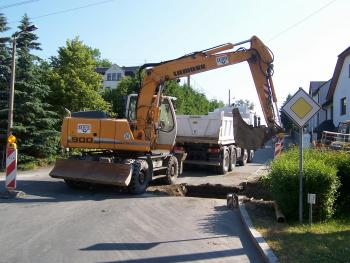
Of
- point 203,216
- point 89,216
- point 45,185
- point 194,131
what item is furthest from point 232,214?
point 194,131

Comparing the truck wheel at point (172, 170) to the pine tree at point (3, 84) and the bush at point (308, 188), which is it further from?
the pine tree at point (3, 84)

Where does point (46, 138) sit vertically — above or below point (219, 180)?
above

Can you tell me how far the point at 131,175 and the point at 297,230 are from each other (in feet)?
19.4

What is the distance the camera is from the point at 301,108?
10.4 meters

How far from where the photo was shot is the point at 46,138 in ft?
74.0

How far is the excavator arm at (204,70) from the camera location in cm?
1589

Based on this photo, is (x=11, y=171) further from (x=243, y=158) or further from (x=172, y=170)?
(x=243, y=158)

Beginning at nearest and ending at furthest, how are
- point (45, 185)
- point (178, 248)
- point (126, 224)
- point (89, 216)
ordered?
point (178, 248) < point (126, 224) < point (89, 216) < point (45, 185)

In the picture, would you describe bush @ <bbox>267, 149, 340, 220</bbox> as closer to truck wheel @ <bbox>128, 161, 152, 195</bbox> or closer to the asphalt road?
the asphalt road

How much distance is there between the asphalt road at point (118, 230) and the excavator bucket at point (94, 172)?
17.6 inches

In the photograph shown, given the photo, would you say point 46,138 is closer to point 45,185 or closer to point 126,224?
point 45,185

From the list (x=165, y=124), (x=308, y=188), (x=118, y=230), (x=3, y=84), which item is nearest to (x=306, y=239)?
(x=308, y=188)

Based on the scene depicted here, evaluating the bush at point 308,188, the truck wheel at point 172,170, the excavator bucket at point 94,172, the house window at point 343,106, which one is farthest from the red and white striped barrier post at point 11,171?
the house window at point 343,106

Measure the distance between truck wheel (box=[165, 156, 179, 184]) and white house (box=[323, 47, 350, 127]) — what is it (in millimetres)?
22983
